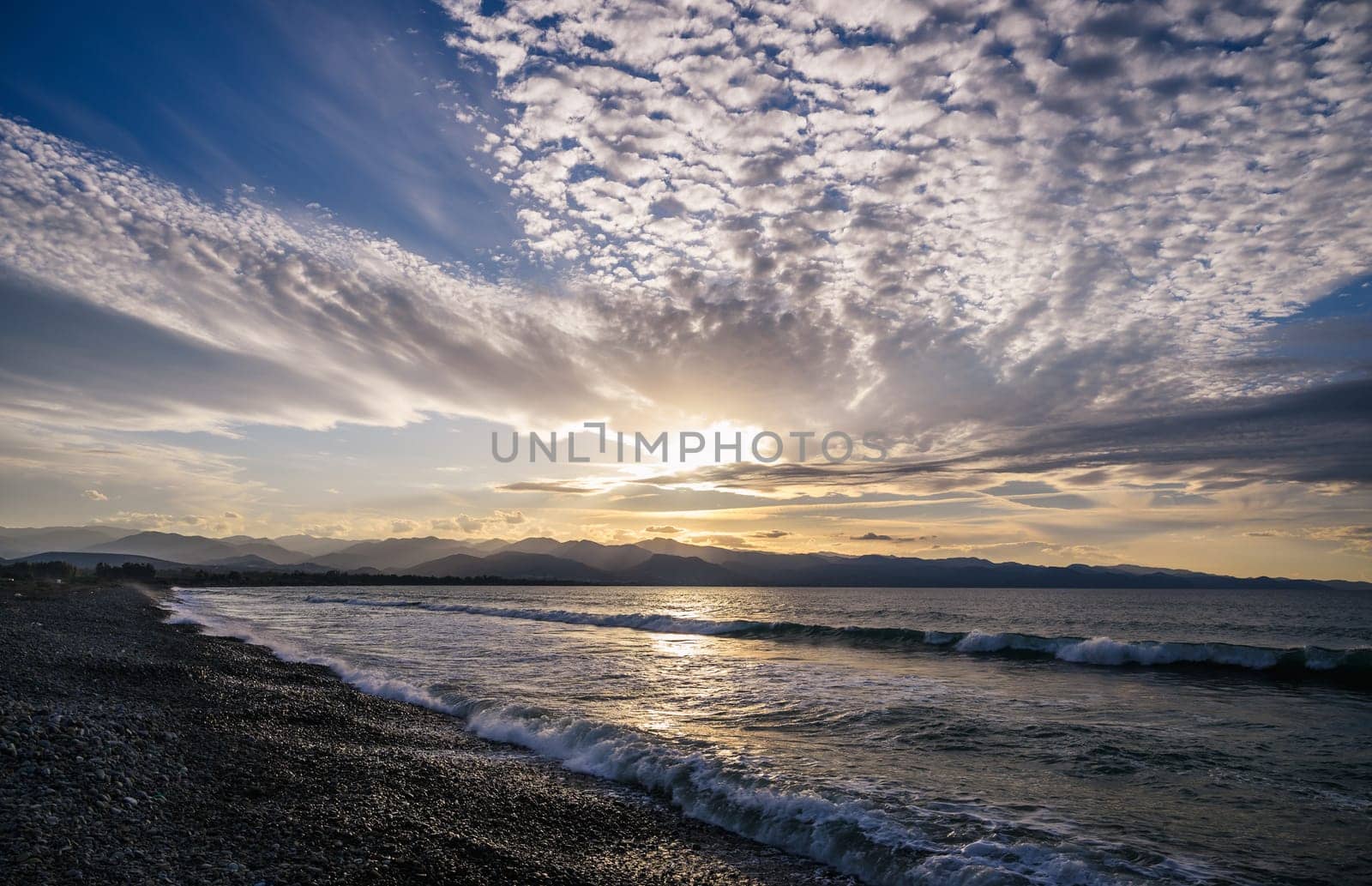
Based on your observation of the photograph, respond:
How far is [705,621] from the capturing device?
173 ft

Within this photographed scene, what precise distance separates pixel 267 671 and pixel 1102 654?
3535cm

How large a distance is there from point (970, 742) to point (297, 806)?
13.1m

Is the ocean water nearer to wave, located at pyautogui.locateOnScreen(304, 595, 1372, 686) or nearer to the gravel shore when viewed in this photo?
wave, located at pyautogui.locateOnScreen(304, 595, 1372, 686)

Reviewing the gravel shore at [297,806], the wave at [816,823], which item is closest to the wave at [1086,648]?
the wave at [816,823]

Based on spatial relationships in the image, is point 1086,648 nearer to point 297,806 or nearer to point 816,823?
point 816,823

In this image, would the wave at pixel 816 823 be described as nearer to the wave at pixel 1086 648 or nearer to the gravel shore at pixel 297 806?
the gravel shore at pixel 297 806

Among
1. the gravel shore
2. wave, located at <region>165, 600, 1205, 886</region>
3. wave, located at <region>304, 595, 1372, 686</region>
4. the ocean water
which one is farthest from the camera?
wave, located at <region>304, 595, 1372, 686</region>

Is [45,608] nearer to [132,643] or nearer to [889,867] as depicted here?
[132,643]

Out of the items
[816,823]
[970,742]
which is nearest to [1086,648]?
[970,742]

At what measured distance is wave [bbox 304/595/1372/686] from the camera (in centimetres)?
2605

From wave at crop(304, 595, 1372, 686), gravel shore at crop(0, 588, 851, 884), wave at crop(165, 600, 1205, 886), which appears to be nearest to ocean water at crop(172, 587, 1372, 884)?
wave at crop(165, 600, 1205, 886)

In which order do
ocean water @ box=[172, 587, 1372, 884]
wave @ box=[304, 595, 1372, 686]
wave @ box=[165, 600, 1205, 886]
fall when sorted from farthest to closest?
wave @ box=[304, 595, 1372, 686]
ocean water @ box=[172, 587, 1372, 884]
wave @ box=[165, 600, 1205, 886]

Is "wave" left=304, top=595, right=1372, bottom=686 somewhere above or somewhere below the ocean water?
below

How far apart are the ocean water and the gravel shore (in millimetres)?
1169
